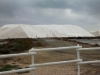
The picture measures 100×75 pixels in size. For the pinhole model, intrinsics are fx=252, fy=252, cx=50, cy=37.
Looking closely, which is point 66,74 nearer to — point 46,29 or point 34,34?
point 34,34

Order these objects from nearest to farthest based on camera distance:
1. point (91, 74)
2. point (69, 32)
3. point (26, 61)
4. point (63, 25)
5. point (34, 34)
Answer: point (91, 74)
point (26, 61)
point (34, 34)
point (69, 32)
point (63, 25)

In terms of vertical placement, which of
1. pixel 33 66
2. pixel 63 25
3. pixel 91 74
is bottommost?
pixel 91 74

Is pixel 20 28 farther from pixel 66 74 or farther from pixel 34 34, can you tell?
pixel 66 74

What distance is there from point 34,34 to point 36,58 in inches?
3584

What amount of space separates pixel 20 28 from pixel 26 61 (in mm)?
92878

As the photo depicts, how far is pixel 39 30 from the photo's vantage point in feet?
405

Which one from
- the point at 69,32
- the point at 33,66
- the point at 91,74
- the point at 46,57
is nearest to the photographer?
the point at 33,66

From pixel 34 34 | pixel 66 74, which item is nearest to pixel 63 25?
pixel 34 34

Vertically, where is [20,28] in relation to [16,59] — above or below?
above

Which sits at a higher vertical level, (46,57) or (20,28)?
(20,28)

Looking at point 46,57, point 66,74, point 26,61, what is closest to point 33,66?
point 66,74

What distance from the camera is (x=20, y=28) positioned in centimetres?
11231

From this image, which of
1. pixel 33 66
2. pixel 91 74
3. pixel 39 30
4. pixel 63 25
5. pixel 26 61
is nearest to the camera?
pixel 33 66

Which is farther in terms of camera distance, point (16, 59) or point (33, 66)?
point (16, 59)
